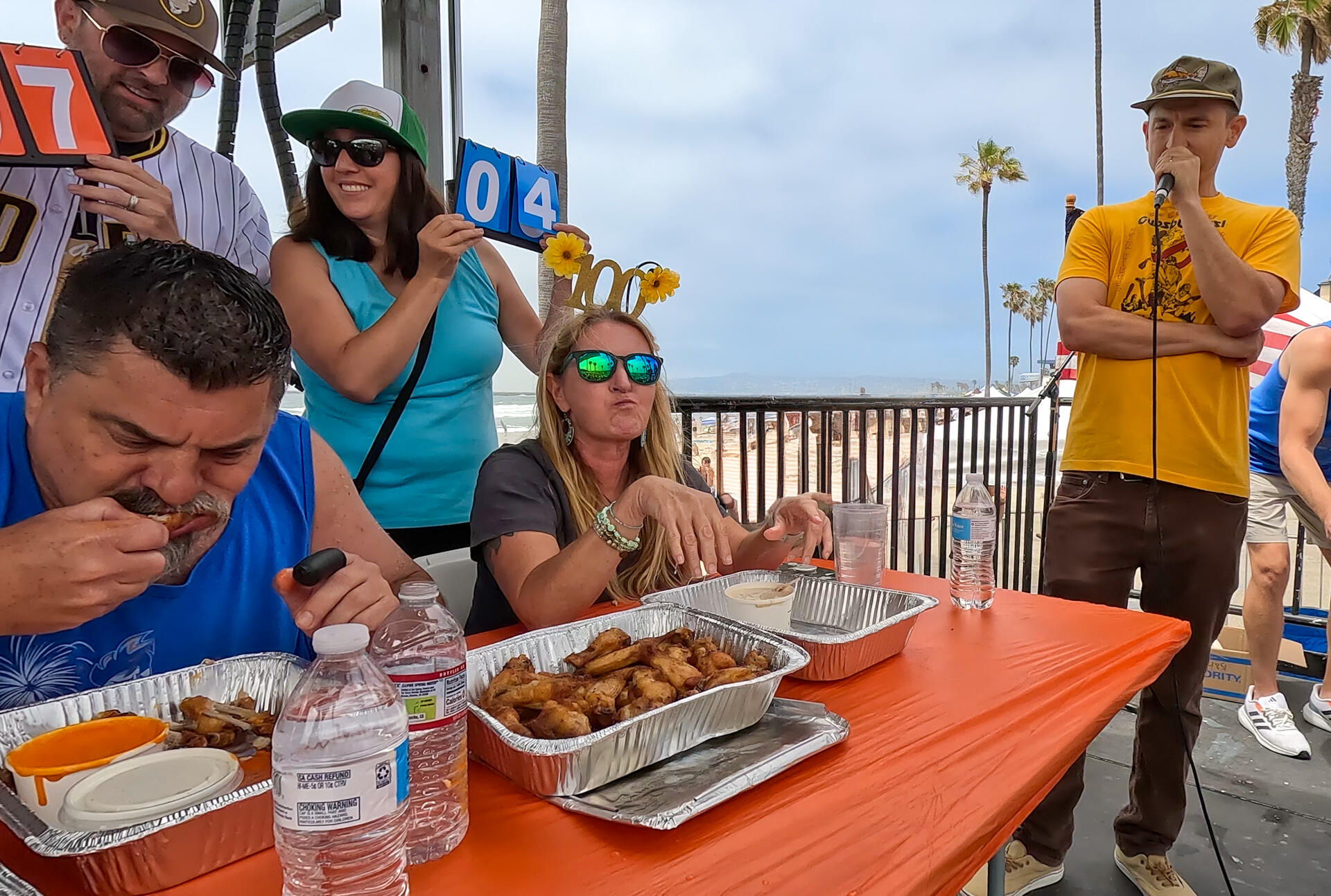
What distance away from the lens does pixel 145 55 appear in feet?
6.05

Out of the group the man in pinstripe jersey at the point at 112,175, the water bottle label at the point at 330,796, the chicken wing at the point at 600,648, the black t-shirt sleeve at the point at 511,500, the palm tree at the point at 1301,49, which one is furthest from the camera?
the palm tree at the point at 1301,49

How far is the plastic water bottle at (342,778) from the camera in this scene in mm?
697

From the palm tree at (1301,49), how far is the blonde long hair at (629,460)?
22.4 meters

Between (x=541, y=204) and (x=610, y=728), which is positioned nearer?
(x=610, y=728)

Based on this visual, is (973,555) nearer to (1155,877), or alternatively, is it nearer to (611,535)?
(611,535)

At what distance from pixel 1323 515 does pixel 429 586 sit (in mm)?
3327

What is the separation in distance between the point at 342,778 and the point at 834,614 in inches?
52.1

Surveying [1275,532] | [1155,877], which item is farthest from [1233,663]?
[1155,877]

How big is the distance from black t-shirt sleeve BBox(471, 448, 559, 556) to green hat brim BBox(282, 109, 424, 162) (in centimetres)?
98

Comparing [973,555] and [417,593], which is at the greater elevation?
[417,593]

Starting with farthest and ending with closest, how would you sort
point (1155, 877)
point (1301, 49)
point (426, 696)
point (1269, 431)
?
point (1301, 49), point (1269, 431), point (1155, 877), point (426, 696)

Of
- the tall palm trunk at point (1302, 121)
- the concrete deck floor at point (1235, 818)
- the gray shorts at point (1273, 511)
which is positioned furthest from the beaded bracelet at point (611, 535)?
the tall palm trunk at point (1302, 121)

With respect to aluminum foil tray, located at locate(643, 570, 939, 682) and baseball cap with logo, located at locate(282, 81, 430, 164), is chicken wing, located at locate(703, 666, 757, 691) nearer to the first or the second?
aluminum foil tray, located at locate(643, 570, 939, 682)

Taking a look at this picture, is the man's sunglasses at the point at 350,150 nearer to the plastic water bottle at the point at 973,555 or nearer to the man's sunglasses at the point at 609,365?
the man's sunglasses at the point at 609,365
